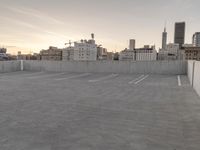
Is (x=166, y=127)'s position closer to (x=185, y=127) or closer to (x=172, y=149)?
(x=185, y=127)

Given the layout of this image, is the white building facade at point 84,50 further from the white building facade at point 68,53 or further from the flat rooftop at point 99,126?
the flat rooftop at point 99,126

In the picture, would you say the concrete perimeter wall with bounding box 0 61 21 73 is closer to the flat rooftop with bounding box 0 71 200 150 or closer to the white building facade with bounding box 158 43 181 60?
the flat rooftop with bounding box 0 71 200 150

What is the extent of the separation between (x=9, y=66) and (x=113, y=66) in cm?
1335

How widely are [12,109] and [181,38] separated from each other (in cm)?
21184

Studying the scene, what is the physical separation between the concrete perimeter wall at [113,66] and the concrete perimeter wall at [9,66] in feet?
4.27

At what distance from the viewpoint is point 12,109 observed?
607 cm

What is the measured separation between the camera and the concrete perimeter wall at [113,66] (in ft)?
71.4

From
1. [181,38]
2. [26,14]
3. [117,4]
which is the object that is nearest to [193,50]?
[117,4]

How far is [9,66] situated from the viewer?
24141 mm

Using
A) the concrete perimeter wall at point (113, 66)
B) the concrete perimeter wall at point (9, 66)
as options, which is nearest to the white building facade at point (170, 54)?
the concrete perimeter wall at point (113, 66)

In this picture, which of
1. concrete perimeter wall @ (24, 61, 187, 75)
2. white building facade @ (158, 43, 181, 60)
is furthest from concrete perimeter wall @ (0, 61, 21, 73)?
white building facade @ (158, 43, 181, 60)

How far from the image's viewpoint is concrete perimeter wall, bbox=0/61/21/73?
75.4 feet

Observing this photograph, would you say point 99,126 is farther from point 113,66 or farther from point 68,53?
point 68,53

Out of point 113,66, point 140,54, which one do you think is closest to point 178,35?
point 140,54
